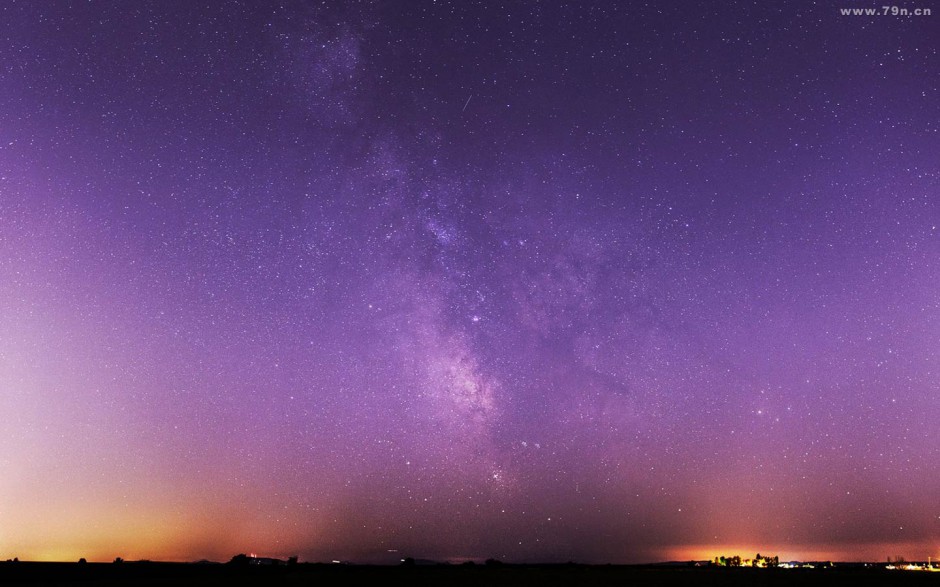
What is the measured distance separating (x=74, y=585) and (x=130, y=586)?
3658 millimetres

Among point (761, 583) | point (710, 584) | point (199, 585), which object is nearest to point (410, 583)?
point (199, 585)

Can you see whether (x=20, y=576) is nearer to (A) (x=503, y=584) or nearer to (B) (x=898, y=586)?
(A) (x=503, y=584)

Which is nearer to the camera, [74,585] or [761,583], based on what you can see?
[74,585]

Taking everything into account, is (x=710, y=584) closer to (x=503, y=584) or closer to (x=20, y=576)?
(x=503, y=584)

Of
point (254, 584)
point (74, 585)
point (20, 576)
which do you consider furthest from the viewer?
point (20, 576)

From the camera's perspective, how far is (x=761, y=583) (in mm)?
58750

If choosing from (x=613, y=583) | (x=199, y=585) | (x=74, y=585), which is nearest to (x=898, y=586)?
(x=613, y=583)

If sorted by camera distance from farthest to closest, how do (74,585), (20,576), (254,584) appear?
(20,576) < (254,584) < (74,585)

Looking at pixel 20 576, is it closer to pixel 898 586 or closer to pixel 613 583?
pixel 613 583

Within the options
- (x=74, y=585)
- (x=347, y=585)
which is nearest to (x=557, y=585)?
(x=347, y=585)

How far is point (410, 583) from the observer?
182 ft

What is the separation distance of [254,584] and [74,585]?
12.1 m

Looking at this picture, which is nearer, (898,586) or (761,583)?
(898,586)

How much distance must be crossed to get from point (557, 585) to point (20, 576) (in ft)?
147
